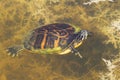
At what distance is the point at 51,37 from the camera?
6.26 ft

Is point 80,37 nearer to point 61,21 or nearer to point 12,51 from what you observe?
point 61,21

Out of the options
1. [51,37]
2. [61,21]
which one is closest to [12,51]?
[51,37]

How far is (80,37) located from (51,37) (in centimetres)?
22

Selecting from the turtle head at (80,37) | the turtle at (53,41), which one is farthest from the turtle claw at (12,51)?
the turtle head at (80,37)

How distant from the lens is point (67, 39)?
190 centimetres

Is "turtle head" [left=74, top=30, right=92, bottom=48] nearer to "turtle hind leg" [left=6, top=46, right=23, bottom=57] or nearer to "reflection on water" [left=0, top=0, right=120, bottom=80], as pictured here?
"reflection on water" [left=0, top=0, right=120, bottom=80]

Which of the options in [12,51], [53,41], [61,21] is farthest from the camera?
[61,21]

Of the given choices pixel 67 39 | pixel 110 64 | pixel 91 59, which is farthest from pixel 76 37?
pixel 110 64

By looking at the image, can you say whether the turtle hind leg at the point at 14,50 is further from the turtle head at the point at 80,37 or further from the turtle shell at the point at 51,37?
the turtle head at the point at 80,37

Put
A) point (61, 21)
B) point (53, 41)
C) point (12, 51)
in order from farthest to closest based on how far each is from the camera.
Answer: point (61, 21)
point (12, 51)
point (53, 41)

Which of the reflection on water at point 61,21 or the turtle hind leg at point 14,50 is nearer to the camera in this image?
the reflection on water at point 61,21

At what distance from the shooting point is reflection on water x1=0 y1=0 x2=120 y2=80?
1.86 m

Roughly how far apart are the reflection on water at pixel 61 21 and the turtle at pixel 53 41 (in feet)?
0.15

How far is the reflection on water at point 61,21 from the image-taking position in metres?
1.86
